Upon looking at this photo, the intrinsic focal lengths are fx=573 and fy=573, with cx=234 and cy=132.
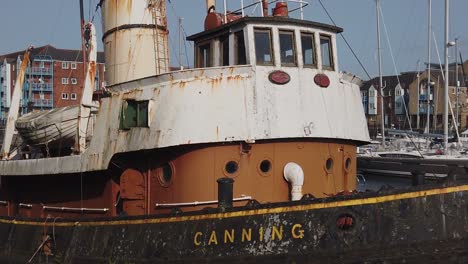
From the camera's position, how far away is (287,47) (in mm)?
9594

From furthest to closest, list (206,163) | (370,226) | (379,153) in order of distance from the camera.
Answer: (379,153) < (206,163) < (370,226)

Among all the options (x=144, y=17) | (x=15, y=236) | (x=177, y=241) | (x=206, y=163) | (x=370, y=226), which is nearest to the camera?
(x=370, y=226)

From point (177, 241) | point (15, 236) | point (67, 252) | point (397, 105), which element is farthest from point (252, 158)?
point (397, 105)

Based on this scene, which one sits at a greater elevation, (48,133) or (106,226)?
(48,133)

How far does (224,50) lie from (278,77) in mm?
1347

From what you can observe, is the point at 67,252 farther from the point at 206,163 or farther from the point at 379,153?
the point at 379,153

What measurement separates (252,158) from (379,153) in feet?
99.0

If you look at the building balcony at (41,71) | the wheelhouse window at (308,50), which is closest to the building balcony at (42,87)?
the building balcony at (41,71)

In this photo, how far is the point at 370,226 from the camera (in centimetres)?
734

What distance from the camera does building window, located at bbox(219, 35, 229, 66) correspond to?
32.6 feet

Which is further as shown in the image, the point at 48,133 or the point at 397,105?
the point at 397,105

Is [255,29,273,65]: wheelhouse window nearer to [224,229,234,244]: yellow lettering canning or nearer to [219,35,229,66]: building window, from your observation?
[219,35,229,66]: building window

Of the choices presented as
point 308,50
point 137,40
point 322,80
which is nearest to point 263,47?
point 308,50

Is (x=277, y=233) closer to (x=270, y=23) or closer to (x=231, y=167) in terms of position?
(x=231, y=167)
